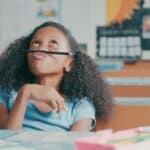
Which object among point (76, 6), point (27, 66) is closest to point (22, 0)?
point (76, 6)

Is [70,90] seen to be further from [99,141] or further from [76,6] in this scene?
[99,141]

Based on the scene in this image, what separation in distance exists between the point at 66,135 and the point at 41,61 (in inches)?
18.6

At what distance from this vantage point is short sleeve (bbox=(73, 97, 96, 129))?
1363 mm

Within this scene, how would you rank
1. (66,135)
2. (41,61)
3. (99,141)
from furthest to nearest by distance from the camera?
1. (41,61)
2. (66,135)
3. (99,141)

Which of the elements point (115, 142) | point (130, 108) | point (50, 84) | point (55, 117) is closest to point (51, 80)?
point (50, 84)

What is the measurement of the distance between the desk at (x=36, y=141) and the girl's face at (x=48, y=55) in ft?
1.42

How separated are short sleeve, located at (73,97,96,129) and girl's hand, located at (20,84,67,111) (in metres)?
0.18

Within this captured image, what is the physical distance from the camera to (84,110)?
1383 millimetres

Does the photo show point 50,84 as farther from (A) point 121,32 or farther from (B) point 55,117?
(A) point 121,32

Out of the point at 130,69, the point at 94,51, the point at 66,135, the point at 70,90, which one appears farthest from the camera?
the point at 94,51

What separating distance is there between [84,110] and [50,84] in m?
0.16

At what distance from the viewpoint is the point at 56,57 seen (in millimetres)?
1406

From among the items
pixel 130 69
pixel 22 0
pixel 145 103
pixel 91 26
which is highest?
pixel 22 0

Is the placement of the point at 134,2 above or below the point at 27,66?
above
